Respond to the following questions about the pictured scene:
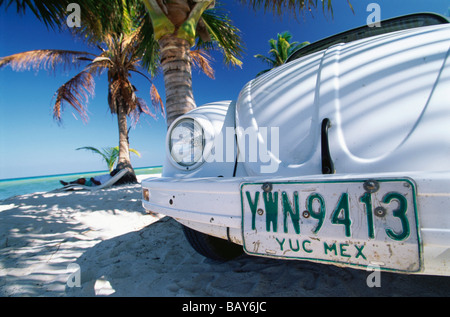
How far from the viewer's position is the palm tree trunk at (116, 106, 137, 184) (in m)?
7.40

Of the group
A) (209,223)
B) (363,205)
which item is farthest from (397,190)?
(209,223)

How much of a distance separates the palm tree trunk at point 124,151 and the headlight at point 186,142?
21.3 ft

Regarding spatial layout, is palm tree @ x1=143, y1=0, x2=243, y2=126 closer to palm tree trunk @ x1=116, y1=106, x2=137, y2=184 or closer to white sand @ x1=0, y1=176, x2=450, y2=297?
white sand @ x1=0, y1=176, x2=450, y2=297

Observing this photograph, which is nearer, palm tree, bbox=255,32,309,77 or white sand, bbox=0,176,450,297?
white sand, bbox=0,176,450,297

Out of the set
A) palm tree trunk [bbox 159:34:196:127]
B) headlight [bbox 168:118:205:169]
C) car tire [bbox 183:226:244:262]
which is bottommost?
car tire [bbox 183:226:244:262]

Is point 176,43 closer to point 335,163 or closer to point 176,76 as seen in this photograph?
point 176,76

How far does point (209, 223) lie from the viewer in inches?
33.9

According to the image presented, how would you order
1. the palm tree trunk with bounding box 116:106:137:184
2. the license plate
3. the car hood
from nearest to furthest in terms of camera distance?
the license plate, the car hood, the palm tree trunk with bounding box 116:106:137:184

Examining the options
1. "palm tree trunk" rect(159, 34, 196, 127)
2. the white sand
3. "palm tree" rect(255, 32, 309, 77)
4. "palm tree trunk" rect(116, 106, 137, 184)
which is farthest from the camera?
"palm tree" rect(255, 32, 309, 77)

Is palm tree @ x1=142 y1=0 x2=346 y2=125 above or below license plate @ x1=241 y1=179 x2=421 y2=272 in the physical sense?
above

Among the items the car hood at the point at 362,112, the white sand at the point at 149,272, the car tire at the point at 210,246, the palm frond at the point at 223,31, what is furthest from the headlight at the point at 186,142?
the palm frond at the point at 223,31

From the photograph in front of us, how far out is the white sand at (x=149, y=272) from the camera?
3.60 feet

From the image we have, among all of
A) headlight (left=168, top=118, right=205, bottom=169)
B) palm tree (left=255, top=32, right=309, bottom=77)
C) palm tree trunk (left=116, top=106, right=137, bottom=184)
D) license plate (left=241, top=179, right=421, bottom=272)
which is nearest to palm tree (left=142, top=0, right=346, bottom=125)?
headlight (left=168, top=118, right=205, bottom=169)

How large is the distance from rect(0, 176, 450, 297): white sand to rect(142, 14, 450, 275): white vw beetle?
11.2 inches
